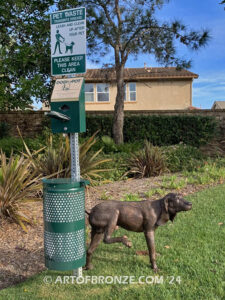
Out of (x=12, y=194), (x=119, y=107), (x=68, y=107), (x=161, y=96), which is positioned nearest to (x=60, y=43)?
(x=68, y=107)

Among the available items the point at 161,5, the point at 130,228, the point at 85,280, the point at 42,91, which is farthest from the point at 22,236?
the point at 161,5

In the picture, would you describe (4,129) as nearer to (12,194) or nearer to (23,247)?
(12,194)

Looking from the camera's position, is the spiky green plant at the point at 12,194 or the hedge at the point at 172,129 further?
the hedge at the point at 172,129

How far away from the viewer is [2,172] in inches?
210

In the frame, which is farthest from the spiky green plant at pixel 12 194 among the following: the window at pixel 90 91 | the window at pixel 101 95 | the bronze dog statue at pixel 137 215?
the window at pixel 101 95

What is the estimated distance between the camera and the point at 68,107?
3.49 metres

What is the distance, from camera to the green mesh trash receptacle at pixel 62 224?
3285 millimetres

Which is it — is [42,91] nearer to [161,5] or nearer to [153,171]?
[153,171]

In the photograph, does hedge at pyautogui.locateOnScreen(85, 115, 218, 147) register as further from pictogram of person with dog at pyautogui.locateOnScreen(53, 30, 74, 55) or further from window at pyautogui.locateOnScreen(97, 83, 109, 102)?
A: window at pyautogui.locateOnScreen(97, 83, 109, 102)

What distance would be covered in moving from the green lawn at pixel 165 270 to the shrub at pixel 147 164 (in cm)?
426

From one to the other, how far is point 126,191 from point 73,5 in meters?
7.16

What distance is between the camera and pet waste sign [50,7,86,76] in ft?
11.4

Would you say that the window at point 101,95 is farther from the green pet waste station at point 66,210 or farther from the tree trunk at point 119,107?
the green pet waste station at point 66,210

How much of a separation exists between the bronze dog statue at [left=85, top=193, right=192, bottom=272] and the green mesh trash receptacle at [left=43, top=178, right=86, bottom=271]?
9.8 inches
